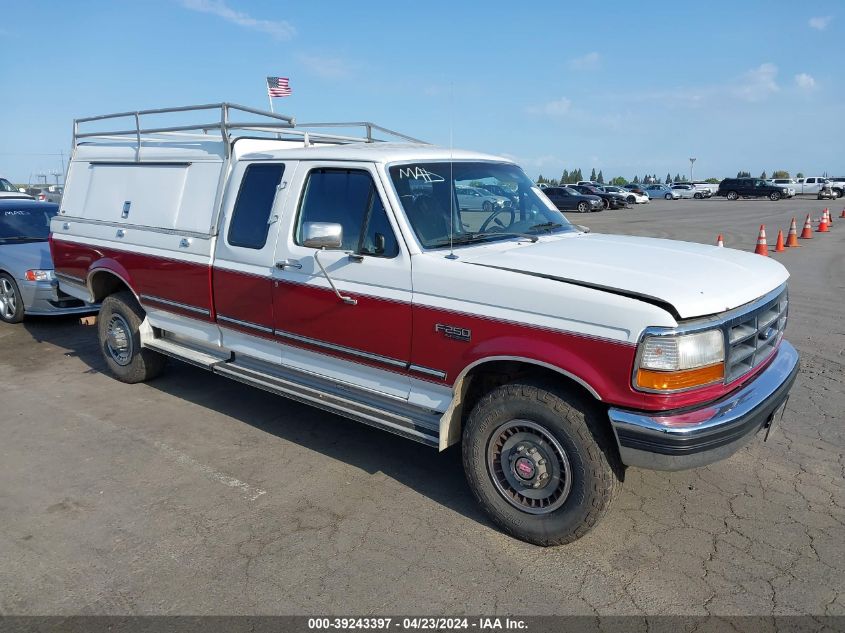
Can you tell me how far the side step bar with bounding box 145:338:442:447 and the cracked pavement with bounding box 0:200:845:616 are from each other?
19.2 inches

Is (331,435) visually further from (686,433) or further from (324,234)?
A: (686,433)

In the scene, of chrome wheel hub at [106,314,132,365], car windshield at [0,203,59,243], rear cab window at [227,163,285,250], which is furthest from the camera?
car windshield at [0,203,59,243]

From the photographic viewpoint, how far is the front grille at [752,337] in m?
3.31

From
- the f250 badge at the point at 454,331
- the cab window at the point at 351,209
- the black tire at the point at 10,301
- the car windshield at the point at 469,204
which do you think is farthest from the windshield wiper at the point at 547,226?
the black tire at the point at 10,301

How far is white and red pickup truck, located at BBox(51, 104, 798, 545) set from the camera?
319cm

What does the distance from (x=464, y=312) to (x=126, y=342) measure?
13.5 feet

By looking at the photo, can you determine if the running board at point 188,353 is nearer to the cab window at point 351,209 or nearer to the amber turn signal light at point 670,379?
the cab window at point 351,209

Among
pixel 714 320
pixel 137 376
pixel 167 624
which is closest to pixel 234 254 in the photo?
pixel 137 376

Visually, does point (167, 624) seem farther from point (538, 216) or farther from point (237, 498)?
point (538, 216)

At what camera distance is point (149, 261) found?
5.71 metres

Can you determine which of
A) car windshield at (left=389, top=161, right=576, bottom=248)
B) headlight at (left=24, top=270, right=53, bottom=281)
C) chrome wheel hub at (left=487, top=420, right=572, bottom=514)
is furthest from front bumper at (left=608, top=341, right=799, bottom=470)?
headlight at (left=24, top=270, right=53, bottom=281)

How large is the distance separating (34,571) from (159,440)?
1.67 m

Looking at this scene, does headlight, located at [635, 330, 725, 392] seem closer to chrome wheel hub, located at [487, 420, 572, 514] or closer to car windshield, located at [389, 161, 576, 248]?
chrome wheel hub, located at [487, 420, 572, 514]

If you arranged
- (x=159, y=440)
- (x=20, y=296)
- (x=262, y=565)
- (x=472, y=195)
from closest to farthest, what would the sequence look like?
(x=262, y=565)
(x=472, y=195)
(x=159, y=440)
(x=20, y=296)
